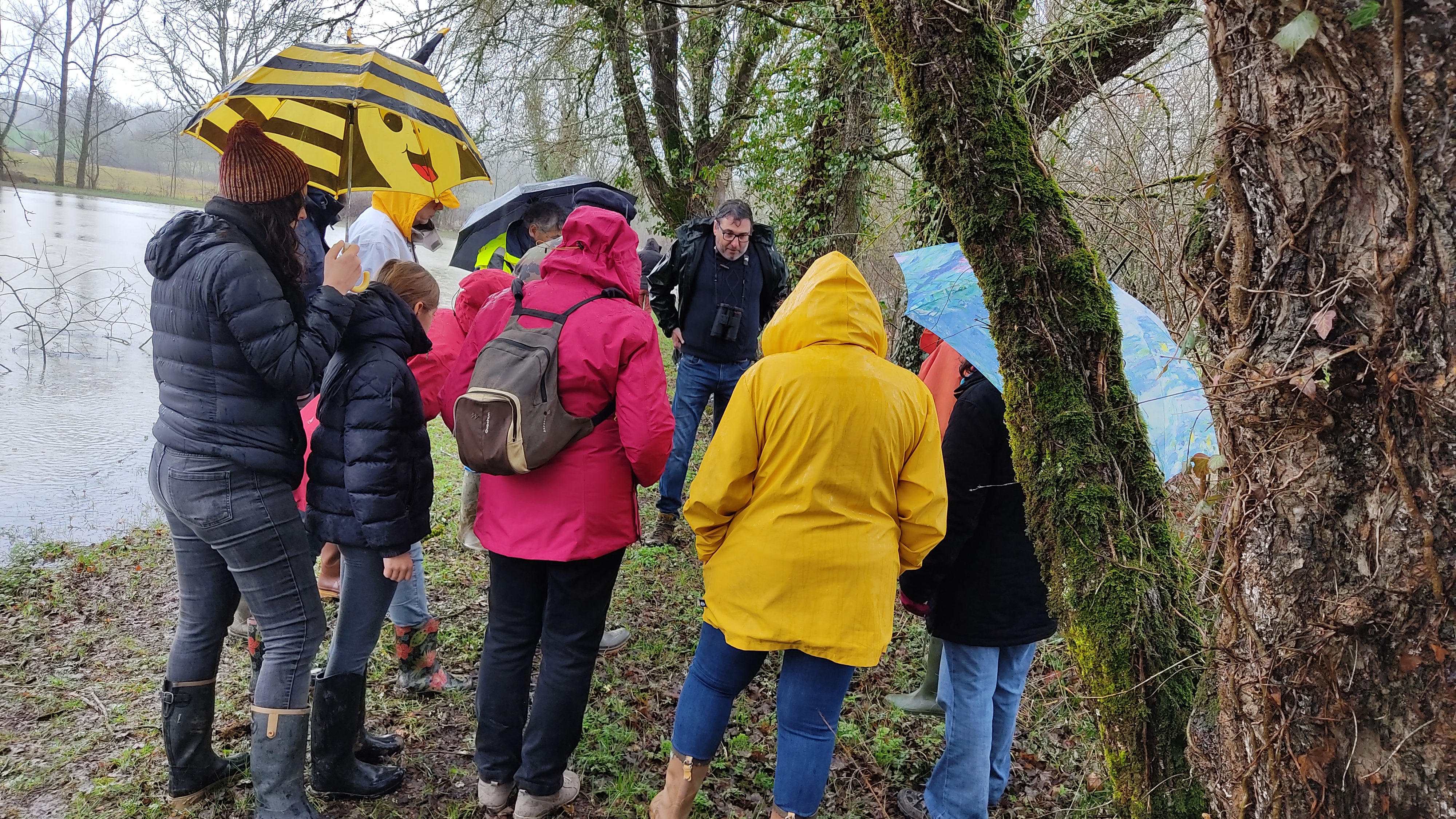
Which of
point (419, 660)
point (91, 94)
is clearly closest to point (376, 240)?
point (419, 660)

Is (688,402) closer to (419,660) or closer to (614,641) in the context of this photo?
(614,641)

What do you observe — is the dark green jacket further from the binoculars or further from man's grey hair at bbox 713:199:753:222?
the binoculars

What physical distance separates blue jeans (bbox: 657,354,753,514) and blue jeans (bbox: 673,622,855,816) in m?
2.74

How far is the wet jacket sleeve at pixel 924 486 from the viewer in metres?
2.39

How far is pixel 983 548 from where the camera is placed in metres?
2.66

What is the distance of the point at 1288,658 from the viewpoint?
5.17 feet

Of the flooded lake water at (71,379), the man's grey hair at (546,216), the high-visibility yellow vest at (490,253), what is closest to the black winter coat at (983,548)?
the man's grey hair at (546,216)

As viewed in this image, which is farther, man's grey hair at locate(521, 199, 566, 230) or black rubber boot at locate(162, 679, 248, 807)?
man's grey hair at locate(521, 199, 566, 230)

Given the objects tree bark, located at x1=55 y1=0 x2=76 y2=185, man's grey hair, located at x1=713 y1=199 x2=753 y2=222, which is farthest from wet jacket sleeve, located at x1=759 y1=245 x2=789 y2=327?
tree bark, located at x1=55 y1=0 x2=76 y2=185

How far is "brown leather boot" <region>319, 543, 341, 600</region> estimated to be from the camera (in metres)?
3.63

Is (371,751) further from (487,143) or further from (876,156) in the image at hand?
(487,143)

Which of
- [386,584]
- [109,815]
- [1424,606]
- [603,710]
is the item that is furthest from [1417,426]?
[109,815]

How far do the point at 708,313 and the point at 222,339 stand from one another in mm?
3342

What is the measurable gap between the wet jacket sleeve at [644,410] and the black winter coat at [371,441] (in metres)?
0.64
